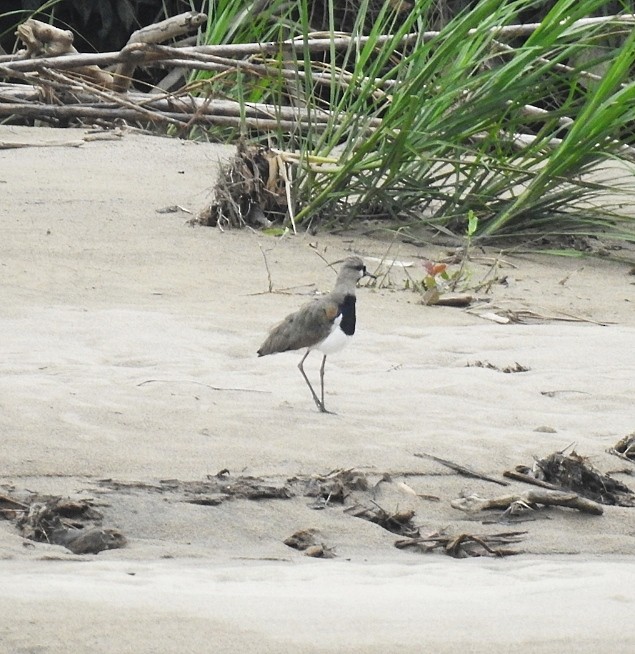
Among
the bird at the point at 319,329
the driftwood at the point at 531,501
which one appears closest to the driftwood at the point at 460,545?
the driftwood at the point at 531,501

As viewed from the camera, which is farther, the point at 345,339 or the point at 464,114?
the point at 464,114

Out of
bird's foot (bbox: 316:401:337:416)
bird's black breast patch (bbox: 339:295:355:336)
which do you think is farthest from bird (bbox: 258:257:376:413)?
bird's foot (bbox: 316:401:337:416)

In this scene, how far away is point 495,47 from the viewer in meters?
8.39

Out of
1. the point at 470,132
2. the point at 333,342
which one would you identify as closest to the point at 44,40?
the point at 470,132

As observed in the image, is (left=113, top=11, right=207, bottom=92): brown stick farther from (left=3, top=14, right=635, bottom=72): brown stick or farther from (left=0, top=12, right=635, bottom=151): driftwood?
(left=3, top=14, right=635, bottom=72): brown stick

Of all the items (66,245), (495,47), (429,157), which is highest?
(495,47)

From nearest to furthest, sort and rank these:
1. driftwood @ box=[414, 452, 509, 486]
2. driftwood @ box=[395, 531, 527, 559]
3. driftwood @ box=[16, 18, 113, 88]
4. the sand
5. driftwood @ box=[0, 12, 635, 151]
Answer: the sand
driftwood @ box=[395, 531, 527, 559]
driftwood @ box=[414, 452, 509, 486]
driftwood @ box=[0, 12, 635, 151]
driftwood @ box=[16, 18, 113, 88]

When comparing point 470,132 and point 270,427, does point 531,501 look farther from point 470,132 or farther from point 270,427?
point 470,132

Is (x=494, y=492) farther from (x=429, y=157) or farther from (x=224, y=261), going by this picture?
(x=429, y=157)

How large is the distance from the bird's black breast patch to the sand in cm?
27

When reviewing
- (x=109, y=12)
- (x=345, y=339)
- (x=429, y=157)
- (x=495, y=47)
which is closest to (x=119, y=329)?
(x=345, y=339)

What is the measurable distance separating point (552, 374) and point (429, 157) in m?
2.71

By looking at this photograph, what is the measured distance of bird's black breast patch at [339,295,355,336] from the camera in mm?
5309

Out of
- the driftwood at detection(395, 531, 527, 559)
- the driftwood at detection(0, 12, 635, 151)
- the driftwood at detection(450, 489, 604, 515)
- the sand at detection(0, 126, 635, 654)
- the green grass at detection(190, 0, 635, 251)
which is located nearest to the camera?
the sand at detection(0, 126, 635, 654)
